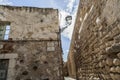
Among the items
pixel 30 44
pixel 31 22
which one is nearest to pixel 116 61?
pixel 30 44

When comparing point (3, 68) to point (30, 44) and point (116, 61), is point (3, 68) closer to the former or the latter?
point (30, 44)

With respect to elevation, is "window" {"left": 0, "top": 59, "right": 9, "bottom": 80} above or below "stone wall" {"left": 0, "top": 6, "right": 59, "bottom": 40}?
below

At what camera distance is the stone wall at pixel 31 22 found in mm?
5590

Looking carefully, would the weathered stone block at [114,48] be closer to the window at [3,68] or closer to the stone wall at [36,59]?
the stone wall at [36,59]

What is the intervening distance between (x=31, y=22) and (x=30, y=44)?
1018 millimetres

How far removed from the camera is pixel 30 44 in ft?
17.6

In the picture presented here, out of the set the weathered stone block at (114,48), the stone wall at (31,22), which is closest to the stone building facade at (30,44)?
the stone wall at (31,22)

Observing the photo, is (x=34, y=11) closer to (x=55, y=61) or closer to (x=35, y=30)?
(x=35, y=30)

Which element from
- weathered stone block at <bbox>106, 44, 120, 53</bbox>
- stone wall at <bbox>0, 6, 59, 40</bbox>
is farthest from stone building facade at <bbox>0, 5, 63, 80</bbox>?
weathered stone block at <bbox>106, 44, 120, 53</bbox>

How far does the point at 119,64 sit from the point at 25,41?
164 inches

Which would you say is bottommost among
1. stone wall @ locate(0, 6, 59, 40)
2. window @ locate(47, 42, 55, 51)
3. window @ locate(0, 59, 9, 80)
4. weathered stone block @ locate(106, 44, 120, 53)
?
window @ locate(0, 59, 9, 80)

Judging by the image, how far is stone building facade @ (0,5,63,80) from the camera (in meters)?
4.96

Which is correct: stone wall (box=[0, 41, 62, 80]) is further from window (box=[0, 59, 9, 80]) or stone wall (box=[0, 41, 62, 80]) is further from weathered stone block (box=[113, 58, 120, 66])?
weathered stone block (box=[113, 58, 120, 66])

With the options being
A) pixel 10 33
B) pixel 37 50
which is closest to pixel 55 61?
pixel 37 50
